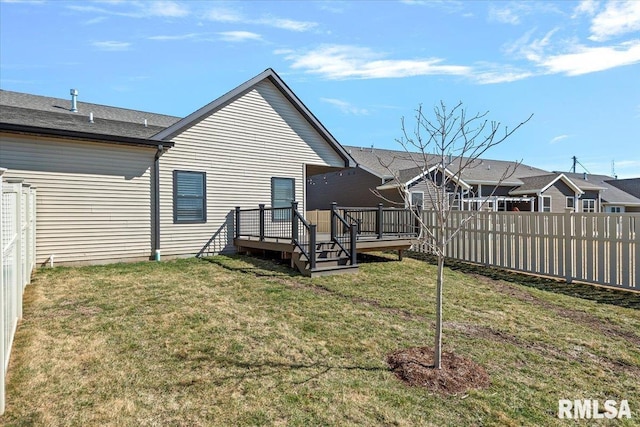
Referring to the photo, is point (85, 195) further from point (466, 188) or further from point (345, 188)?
point (466, 188)

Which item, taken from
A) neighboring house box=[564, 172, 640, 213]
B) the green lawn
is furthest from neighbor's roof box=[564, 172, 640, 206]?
the green lawn

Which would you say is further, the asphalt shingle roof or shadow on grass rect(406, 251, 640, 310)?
the asphalt shingle roof

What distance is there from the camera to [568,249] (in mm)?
8070

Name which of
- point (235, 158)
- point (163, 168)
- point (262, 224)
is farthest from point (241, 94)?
point (262, 224)

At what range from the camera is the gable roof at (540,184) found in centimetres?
2223

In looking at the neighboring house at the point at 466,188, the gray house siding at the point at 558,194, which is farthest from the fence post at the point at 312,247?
the gray house siding at the point at 558,194

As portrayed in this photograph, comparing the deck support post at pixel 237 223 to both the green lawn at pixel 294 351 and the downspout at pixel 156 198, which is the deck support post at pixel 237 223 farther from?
the green lawn at pixel 294 351

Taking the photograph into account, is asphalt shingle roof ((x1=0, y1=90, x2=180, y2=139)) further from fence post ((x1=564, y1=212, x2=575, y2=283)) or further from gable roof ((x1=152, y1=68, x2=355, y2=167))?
fence post ((x1=564, y1=212, x2=575, y2=283))

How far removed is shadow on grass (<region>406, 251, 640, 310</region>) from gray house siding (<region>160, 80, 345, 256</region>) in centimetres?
582

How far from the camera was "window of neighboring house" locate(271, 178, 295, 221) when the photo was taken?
11.5 metres

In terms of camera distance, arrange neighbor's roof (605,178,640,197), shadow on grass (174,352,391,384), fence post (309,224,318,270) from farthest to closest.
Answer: neighbor's roof (605,178,640,197), fence post (309,224,318,270), shadow on grass (174,352,391,384)

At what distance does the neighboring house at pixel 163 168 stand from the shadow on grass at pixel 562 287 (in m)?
5.94

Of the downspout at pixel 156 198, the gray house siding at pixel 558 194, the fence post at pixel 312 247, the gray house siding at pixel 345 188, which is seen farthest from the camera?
the gray house siding at pixel 558 194

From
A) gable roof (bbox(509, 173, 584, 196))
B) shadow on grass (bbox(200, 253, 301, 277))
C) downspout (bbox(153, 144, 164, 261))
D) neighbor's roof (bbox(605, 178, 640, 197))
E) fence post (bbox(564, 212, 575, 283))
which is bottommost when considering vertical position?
shadow on grass (bbox(200, 253, 301, 277))
